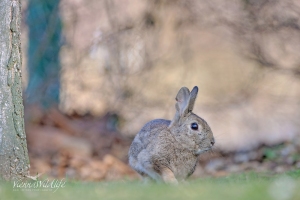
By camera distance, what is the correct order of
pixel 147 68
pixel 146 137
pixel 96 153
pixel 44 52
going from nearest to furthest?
pixel 146 137 → pixel 96 153 → pixel 147 68 → pixel 44 52

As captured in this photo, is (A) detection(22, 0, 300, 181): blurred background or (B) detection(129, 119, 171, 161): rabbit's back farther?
(A) detection(22, 0, 300, 181): blurred background

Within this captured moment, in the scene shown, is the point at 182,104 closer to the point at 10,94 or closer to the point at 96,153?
the point at 10,94

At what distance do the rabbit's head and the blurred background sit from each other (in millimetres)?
3902

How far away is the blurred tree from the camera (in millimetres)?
11398

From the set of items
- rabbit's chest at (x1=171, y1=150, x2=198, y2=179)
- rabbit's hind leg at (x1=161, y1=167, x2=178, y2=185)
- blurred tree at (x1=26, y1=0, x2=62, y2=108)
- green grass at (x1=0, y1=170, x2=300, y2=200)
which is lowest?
green grass at (x1=0, y1=170, x2=300, y2=200)

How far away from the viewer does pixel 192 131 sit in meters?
7.01

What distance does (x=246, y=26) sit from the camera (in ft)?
36.4

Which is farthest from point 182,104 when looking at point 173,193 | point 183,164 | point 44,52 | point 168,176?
point 44,52

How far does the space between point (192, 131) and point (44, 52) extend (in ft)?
17.7

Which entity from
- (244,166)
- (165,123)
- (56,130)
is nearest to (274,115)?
(244,166)

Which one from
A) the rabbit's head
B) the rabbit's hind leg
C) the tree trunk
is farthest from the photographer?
the rabbit's head

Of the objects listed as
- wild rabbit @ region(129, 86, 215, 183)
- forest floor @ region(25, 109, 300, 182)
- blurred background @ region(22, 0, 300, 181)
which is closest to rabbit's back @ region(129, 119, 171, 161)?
wild rabbit @ region(129, 86, 215, 183)

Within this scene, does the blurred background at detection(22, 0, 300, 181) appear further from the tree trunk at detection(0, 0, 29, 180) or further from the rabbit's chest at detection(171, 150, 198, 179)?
the tree trunk at detection(0, 0, 29, 180)

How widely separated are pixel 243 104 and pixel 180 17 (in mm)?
1896
